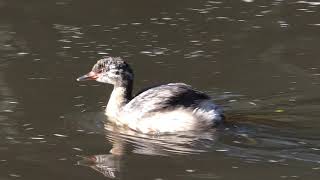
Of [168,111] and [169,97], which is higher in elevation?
[169,97]

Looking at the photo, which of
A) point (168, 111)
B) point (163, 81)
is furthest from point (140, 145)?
point (163, 81)

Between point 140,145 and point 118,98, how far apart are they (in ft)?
4.26

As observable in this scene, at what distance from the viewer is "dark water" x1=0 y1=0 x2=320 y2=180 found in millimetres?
7723

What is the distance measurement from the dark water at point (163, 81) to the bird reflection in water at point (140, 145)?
2cm

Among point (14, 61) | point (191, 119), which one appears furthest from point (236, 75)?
point (14, 61)

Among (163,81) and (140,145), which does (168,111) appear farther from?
(163,81)

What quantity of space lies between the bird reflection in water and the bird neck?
0.37 meters

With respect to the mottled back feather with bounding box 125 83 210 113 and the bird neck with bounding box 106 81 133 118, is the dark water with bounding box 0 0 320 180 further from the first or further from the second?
the mottled back feather with bounding box 125 83 210 113

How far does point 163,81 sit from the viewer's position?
33.9ft

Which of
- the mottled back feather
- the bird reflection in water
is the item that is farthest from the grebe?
the bird reflection in water

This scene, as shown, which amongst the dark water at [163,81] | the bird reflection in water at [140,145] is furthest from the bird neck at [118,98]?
the bird reflection in water at [140,145]

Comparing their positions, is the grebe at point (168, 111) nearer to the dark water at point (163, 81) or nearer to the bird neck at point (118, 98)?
the bird neck at point (118, 98)

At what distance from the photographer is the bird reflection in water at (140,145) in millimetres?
7754

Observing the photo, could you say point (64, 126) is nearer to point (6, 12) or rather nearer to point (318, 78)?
point (318, 78)
